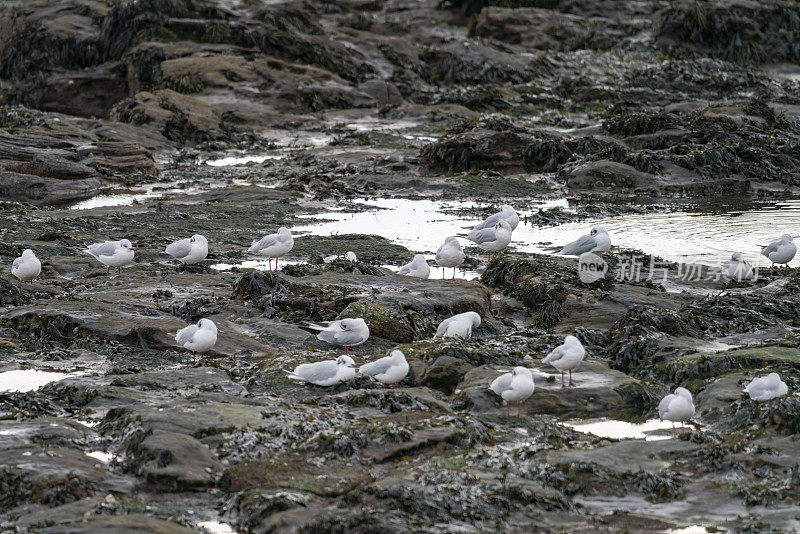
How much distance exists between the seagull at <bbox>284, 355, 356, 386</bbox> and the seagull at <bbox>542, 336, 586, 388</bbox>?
1.83 meters

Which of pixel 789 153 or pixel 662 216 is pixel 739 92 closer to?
pixel 789 153

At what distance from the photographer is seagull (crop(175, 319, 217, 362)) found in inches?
376

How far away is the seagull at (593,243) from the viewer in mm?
12961

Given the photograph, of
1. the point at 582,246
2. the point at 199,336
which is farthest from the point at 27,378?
the point at 582,246

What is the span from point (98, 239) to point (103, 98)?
14826 millimetres

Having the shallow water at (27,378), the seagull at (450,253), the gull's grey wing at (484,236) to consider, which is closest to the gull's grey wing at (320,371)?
the shallow water at (27,378)

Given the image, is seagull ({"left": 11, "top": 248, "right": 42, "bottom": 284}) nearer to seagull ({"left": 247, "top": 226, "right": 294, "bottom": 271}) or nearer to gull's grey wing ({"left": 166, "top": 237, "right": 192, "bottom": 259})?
gull's grey wing ({"left": 166, "top": 237, "right": 192, "bottom": 259})

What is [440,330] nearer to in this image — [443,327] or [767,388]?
[443,327]

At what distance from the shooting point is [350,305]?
10.6 metres

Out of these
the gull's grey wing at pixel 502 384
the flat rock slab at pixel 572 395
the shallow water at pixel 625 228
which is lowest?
the shallow water at pixel 625 228

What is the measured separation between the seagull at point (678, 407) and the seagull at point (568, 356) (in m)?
0.95

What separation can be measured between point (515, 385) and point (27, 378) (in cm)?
458

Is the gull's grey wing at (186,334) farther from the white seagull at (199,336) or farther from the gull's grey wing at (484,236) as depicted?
the gull's grey wing at (484,236)

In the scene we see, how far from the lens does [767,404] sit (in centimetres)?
795
